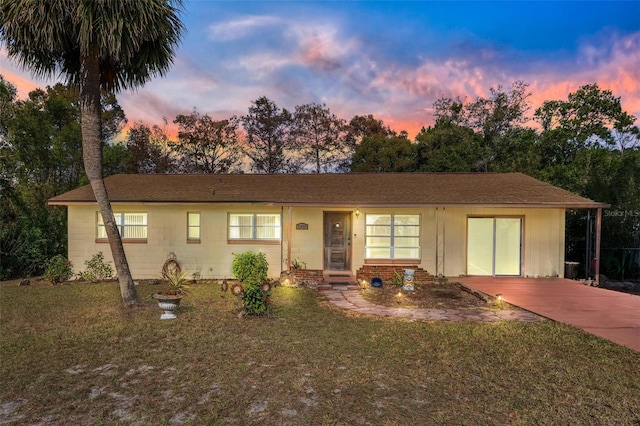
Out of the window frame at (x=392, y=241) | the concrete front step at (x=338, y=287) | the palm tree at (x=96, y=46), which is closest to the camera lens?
the palm tree at (x=96, y=46)

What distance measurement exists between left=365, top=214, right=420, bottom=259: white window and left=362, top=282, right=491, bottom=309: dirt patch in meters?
1.28

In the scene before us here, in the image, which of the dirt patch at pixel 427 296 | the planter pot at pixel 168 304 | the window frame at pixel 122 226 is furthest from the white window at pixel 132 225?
the dirt patch at pixel 427 296

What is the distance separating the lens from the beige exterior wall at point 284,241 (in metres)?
11.6

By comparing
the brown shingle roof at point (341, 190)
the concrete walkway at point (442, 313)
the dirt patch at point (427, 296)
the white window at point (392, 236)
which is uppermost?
the brown shingle roof at point (341, 190)

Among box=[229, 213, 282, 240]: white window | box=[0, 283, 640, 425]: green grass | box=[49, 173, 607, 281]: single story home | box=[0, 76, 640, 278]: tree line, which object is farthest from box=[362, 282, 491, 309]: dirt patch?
box=[0, 76, 640, 278]: tree line

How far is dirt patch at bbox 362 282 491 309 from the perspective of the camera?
8.30 m

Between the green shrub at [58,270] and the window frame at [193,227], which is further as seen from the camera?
the window frame at [193,227]

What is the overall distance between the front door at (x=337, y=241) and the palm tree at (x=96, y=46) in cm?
627

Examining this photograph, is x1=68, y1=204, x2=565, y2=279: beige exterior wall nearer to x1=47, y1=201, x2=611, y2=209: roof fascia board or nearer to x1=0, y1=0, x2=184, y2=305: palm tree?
x1=47, y1=201, x2=611, y2=209: roof fascia board

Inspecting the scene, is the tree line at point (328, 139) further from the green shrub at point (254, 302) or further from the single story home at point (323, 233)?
the green shrub at point (254, 302)

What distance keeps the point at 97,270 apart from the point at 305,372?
10.1 m

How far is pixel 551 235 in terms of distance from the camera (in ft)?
38.0

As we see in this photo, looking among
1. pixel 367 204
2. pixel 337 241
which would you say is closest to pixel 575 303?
pixel 367 204

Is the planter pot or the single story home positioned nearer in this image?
the planter pot
